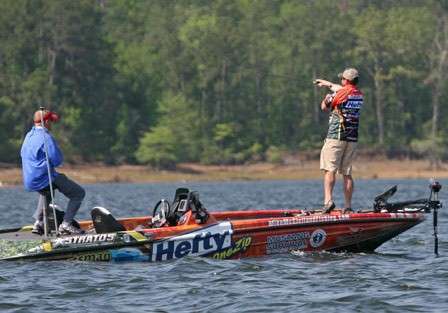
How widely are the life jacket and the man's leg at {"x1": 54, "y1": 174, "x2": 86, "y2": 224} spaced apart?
3607 millimetres

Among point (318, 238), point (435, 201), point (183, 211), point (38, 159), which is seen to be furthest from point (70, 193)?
point (435, 201)

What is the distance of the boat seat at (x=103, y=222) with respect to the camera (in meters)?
17.5

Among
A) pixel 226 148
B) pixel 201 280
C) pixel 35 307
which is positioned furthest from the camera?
pixel 226 148

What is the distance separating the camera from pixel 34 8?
95000mm

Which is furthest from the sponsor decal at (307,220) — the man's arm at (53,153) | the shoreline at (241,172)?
the shoreline at (241,172)

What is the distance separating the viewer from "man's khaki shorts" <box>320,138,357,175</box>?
59.4 feet

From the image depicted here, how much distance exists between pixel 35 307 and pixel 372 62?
90.4 m

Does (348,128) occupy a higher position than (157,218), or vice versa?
(348,128)

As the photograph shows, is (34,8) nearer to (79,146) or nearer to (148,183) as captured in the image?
(79,146)

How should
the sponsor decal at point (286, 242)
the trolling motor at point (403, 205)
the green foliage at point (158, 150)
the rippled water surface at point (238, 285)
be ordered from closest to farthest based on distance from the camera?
the rippled water surface at point (238, 285), the sponsor decal at point (286, 242), the trolling motor at point (403, 205), the green foliage at point (158, 150)

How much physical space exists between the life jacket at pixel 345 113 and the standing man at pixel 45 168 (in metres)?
3.66

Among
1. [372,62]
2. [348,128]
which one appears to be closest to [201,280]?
[348,128]

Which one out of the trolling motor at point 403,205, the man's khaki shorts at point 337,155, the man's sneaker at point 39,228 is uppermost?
the man's khaki shorts at point 337,155

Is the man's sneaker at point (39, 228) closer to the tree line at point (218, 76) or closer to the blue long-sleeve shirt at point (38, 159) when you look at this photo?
the blue long-sleeve shirt at point (38, 159)
